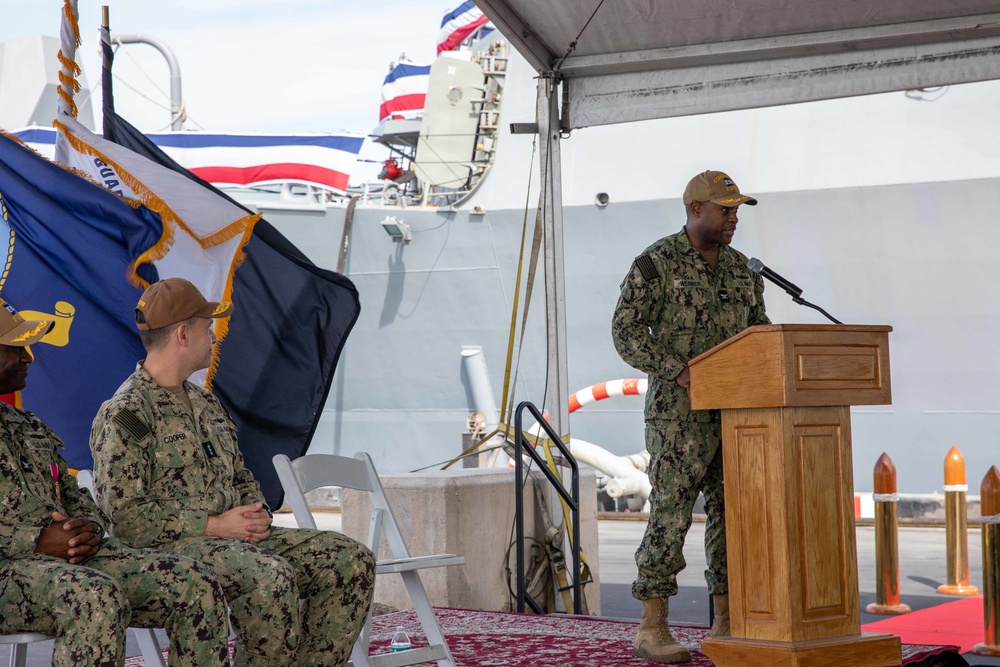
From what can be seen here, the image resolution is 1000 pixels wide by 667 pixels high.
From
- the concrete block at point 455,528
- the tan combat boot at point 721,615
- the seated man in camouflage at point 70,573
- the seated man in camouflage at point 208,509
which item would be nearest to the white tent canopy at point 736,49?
the concrete block at point 455,528

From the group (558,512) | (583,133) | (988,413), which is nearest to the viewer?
(558,512)

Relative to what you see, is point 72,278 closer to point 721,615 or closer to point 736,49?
point 721,615

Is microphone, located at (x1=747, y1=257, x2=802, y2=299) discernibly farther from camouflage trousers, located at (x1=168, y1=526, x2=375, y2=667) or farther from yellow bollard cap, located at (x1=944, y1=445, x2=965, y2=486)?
yellow bollard cap, located at (x1=944, y1=445, x2=965, y2=486)

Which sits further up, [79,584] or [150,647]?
[79,584]

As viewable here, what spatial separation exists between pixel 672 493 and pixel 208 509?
180cm

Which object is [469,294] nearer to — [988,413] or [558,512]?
[988,413]

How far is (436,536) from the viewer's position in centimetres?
591

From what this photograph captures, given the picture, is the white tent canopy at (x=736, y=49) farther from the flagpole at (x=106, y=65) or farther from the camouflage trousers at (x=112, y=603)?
the camouflage trousers at (x=112, y=603)

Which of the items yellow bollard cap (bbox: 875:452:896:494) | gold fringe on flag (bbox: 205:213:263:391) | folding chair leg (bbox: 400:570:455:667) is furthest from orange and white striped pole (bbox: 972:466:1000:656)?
gold fringe on flag (bbox: 205:213:263:391)

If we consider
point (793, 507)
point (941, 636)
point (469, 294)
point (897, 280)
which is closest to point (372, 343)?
point (469, 294)

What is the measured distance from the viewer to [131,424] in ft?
10.4

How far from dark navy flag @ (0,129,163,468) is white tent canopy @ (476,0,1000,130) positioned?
6.86 feet

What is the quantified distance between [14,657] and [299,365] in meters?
2.44

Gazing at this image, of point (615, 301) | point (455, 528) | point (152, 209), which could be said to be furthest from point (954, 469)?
point (615, 301)
